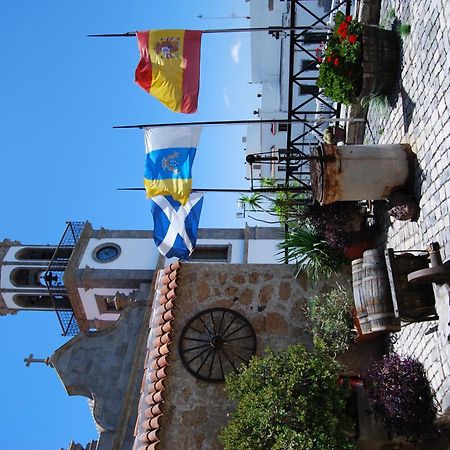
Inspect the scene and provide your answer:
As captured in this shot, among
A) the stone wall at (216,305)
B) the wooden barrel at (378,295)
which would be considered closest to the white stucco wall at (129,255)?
the stone wall at (216,305)

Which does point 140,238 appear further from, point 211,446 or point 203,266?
point 211,446

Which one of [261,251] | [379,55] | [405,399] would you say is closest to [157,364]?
[405,399]

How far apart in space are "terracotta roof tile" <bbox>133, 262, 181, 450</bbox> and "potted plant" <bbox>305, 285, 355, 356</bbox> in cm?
268

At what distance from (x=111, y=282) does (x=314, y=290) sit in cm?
1194

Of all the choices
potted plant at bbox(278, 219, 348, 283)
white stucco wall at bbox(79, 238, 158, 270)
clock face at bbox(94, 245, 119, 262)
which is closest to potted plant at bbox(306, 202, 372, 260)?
potted plant at bbox(278, 219, 348, 283)

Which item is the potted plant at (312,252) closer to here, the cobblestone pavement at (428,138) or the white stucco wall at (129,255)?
the cobblestone pavement at (428,138)

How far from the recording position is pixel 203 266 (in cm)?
1109

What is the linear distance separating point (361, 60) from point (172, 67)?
336 centimetres

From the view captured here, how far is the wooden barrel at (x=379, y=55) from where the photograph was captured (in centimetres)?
884

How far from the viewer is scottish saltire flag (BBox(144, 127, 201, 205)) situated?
10484mm

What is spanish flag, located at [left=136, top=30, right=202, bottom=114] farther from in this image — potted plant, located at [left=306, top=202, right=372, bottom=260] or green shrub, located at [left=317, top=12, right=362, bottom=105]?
potted plant, located at [left=306, top=202, right=372, bottom=260]

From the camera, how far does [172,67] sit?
33.1ft

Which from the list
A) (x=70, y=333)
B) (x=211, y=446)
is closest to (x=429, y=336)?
(x=211, y=446)

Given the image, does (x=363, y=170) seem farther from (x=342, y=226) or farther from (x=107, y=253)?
(x=107, y=253)
